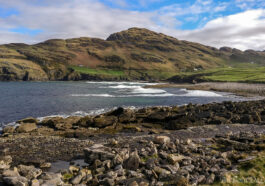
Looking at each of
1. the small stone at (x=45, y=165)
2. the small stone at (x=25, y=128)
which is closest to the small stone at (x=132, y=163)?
the small stone at (x=45, y=165)

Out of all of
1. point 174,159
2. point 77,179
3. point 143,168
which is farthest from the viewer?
point 174,159

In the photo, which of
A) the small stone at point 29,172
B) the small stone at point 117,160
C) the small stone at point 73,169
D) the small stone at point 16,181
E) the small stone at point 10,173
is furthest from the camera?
the small stone at point 117,160

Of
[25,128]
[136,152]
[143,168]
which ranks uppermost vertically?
[136,152]

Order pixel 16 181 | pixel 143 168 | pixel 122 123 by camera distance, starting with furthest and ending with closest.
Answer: pixel 122 123 → pixel 143 168 → pixel 16 181

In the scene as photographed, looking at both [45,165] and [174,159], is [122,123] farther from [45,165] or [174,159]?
[174,159]

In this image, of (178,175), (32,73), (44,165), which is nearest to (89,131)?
(44,165)

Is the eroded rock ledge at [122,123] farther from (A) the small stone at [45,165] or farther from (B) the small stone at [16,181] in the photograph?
(B) the small stone at [16,181]

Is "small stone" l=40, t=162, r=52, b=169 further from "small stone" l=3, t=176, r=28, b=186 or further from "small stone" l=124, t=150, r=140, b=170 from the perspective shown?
"small stone" l=124, t=150, r=140, b=170

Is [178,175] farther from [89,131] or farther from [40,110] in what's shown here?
[40,110]

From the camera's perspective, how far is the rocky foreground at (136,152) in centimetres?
1570

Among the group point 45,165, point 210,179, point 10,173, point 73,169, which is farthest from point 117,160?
point 10,173

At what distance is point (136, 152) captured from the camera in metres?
19.8

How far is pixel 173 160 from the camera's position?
61.4 feet

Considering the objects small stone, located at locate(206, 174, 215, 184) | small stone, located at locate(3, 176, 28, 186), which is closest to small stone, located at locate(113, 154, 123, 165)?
small stone, located at locate(3, 176, 28, 186)
